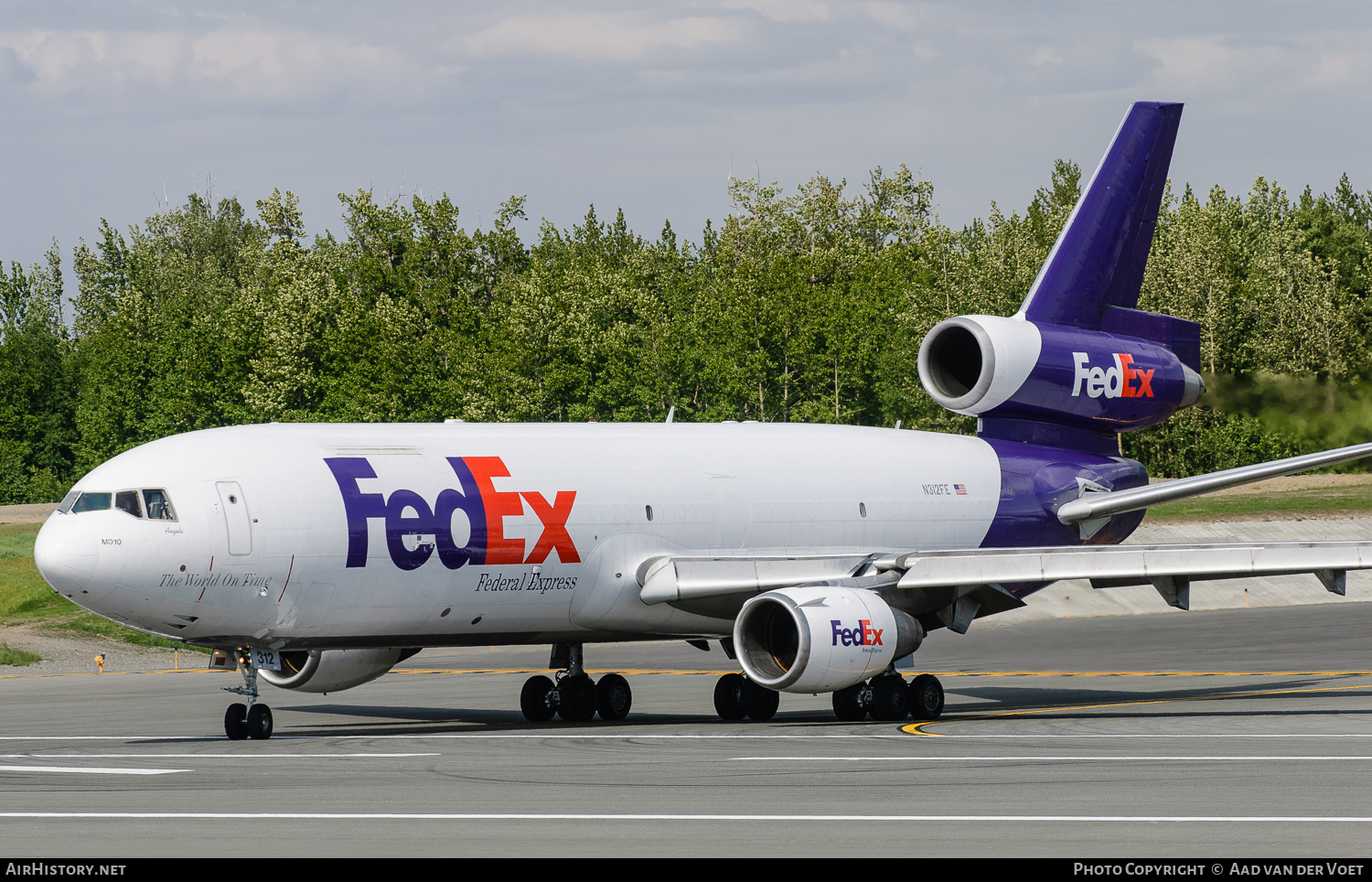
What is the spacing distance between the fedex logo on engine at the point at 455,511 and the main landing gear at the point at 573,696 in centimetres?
324

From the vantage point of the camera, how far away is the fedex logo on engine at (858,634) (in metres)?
24.8

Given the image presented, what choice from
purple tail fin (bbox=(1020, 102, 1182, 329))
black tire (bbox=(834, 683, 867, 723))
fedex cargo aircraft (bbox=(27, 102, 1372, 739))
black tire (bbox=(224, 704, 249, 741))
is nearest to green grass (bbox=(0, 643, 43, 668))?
fedex cargo aircraft (bbox=(27, 102, 1372, 739))

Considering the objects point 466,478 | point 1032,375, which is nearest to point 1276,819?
point 466,478

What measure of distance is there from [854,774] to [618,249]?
123774mm

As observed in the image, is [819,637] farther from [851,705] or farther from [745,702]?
[745,702]

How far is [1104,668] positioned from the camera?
3788 cm

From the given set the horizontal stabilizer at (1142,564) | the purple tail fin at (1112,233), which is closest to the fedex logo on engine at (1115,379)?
the purple tail fin at (1112,233)

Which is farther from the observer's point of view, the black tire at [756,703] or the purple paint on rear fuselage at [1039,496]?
the purple paint on rear fuselage at [1039,496]

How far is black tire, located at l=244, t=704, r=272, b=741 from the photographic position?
2352 cm

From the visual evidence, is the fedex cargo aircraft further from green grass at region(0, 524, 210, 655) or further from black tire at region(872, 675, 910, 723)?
green grass at region(0, 524, 210, 655)

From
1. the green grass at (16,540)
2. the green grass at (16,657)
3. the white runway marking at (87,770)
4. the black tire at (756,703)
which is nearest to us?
the white runway marking at (87,770)

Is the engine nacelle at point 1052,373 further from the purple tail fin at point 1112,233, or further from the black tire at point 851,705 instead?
the black tire at point 851,705

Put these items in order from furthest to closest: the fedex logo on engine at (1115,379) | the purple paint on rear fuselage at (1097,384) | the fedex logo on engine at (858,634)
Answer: the fedex logo on engine at (1115,379) → the purple paint on rear fuselage at (1097,384) → the fedex logo on engine at (858,634)

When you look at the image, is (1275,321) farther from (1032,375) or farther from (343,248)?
(343,248)
